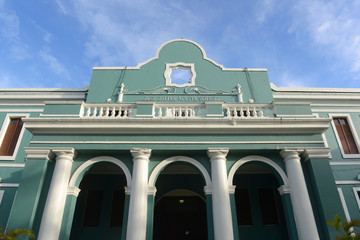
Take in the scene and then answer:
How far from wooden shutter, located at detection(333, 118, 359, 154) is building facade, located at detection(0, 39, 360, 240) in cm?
5

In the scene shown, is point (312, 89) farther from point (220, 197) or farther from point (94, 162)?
point (94, 162)

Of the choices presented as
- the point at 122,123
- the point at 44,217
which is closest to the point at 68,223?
the point at 44,217

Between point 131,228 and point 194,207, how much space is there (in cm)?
455

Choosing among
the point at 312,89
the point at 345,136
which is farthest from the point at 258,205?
the point at 312,89

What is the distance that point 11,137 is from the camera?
12547mm

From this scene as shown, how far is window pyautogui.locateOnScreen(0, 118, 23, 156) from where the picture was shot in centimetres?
1220

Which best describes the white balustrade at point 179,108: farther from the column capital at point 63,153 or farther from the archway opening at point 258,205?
the archway opening at point 258,205

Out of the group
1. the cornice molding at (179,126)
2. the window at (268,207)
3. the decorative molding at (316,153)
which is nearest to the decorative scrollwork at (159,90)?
the cornice molding at (179,126)

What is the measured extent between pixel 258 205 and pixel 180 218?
3.37 meters

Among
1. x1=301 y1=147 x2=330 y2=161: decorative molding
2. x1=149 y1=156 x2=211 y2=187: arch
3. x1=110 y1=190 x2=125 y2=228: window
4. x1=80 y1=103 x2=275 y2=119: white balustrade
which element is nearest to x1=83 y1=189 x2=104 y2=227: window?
x1=110 y1=190 x2=125 y2=228: window

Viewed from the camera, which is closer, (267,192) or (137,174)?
(137,174)

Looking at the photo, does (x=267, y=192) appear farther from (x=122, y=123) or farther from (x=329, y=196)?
(x=122, y=123)

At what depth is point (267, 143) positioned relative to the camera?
9.73 meters

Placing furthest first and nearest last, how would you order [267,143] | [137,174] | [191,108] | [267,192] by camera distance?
[267,192] → [191,108] → [267,143] → [137,174]
